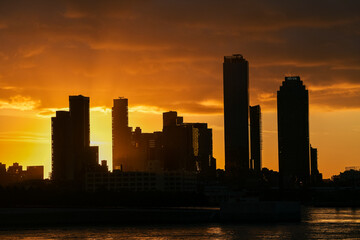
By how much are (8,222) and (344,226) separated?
81153 mm

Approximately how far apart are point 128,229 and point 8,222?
35.7m

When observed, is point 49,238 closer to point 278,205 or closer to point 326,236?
point 326,236

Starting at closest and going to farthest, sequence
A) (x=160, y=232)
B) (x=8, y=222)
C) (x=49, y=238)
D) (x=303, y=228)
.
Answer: (x=49, y=238) < (x=160, y=232) < (x=303, y=228) < (x=8, y=222)

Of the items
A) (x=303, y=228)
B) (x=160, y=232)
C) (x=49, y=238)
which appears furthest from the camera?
(x=303, y=228)

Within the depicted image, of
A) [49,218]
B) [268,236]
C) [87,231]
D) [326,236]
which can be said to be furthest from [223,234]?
[49,218]

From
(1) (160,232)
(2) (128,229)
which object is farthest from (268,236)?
(2) (128,229)

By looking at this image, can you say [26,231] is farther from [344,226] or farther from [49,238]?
[344,226]

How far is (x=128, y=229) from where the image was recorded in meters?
171

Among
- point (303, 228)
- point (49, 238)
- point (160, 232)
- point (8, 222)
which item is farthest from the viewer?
point (8, 222)

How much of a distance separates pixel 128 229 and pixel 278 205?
46849mm

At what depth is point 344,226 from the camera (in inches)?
7062

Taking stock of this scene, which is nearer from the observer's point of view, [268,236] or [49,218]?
[268,236]

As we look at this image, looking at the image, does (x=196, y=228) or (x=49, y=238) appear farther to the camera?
(x=196, y=228)

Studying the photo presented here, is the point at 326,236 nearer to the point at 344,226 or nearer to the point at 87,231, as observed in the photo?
the point at 344,226
